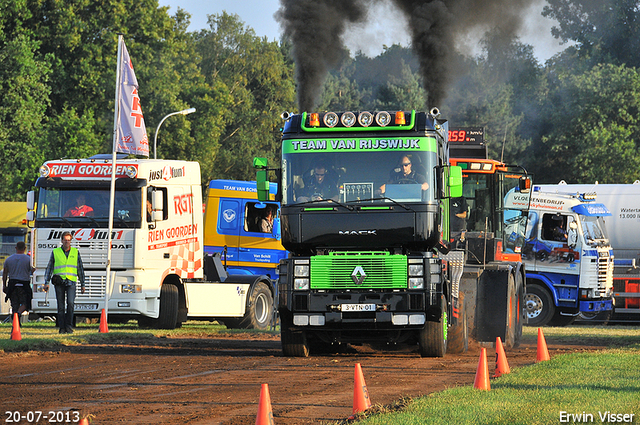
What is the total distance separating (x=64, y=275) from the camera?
1791 centimetres

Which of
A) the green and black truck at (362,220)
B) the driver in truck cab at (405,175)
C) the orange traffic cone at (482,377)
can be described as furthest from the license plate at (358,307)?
the orange traffic cone at (482,377)

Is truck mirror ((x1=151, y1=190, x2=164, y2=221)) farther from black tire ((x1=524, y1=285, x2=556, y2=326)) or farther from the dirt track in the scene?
black tire ((x1=524, y1=285, x2=556, y2=326))

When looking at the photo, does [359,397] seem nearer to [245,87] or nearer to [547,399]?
[547,399]

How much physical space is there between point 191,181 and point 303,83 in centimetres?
347

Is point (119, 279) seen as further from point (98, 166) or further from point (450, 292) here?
point (450, 292)

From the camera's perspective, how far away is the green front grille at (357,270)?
13.2m

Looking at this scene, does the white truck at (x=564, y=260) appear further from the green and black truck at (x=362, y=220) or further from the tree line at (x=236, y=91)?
the green and black truck at (x=362, y=220)

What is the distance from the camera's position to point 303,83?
2158 cm

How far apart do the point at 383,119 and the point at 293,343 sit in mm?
3661

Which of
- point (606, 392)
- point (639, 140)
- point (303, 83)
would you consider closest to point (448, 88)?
point (303, 83)

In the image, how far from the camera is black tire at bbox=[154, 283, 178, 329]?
19.9m

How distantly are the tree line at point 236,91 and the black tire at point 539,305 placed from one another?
12.4m

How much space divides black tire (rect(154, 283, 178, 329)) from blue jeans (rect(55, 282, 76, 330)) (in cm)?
222

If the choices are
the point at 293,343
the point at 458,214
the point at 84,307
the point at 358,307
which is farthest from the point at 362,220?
the point at 84,307
